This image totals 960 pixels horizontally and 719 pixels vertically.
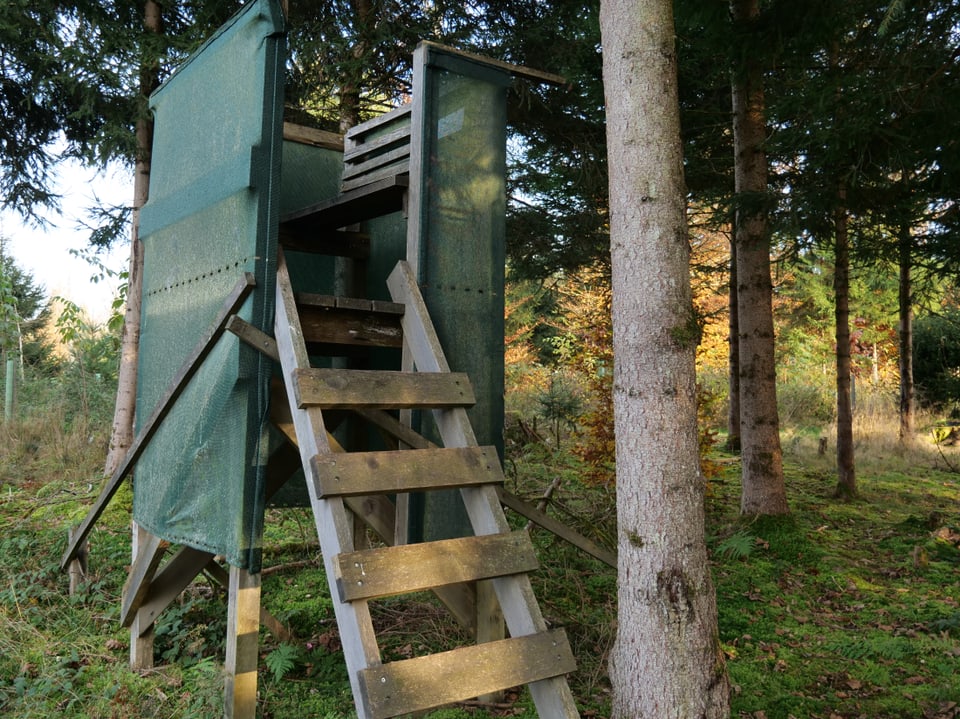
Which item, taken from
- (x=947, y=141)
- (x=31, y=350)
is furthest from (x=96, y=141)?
(x=31, y=350)

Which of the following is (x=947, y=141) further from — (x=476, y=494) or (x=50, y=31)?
(x=50, y=31)

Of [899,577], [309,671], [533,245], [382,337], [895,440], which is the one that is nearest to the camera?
[382,337]

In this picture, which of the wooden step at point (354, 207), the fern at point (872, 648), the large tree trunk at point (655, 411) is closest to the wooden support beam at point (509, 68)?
the wooden step at point (354, 207)

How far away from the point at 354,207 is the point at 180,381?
1.53m

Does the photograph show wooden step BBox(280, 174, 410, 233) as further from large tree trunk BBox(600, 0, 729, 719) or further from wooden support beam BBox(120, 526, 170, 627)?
wooden support beam BBox(120, 526, 170, 627)

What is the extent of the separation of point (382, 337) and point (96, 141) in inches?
232

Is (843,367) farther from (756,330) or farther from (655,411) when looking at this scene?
(655,411)

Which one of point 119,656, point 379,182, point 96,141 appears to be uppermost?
point 96,141

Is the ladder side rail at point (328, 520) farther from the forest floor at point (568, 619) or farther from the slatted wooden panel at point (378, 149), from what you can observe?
the forest floor at point (568, 619)

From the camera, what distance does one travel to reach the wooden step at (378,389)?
122 inches

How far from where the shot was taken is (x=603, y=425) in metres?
8.11

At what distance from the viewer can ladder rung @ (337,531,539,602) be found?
2635 mm

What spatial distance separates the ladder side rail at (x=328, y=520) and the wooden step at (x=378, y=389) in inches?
2.9

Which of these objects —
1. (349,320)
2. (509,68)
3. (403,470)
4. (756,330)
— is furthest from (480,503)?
(756,330)
